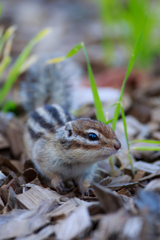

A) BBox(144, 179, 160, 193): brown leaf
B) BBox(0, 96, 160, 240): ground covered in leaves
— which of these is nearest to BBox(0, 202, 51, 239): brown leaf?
BBox(0, 96, 160, 240): ground covered in leaves

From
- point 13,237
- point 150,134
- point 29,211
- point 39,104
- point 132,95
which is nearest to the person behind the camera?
point 13,237

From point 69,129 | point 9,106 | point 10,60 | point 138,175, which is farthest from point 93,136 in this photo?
point 9,106

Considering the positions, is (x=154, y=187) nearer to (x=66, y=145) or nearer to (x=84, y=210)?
(x=84, y=210)

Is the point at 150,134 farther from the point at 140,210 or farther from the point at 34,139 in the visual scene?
the point at 140,210

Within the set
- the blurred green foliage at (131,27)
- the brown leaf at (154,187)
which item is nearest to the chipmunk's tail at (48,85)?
the blurred green foliage at (131,27)

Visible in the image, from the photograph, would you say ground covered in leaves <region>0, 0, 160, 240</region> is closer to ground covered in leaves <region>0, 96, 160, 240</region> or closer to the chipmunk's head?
ground covered in leaves <region>0, 96, 160, 240</region>

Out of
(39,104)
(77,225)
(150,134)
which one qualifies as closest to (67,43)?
(39,104)

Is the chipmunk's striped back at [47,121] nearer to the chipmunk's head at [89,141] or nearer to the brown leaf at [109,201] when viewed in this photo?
the chipmunk's head at [89,141]
